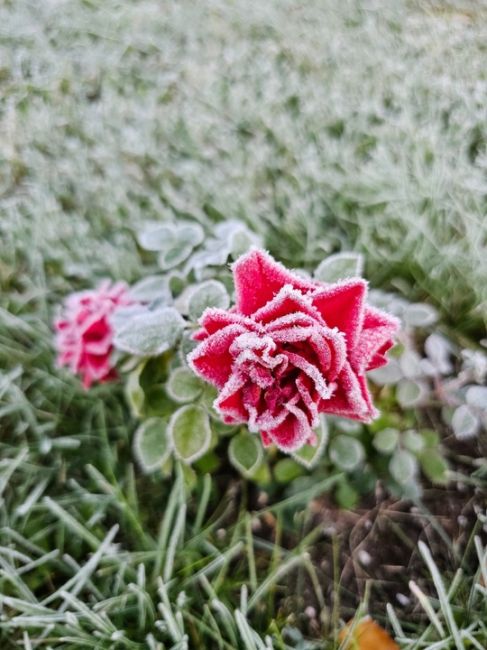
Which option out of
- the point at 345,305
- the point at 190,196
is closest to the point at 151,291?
the point at 345,305

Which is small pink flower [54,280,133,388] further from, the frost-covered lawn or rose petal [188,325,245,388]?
rose petal [188,325,245,388]

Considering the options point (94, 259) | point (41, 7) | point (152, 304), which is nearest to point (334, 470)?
point (152, 304)

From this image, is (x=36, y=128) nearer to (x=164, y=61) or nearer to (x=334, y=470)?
(x=164, y=61)

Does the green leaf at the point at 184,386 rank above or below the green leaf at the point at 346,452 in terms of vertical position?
above

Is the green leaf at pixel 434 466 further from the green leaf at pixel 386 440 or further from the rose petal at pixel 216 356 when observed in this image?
the rose petal at pixel 216 356

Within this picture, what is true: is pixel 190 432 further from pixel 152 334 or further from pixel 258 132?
pixel 258 132

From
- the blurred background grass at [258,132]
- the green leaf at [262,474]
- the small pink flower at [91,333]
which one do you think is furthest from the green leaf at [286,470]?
the blurred background grass at [258,132]
